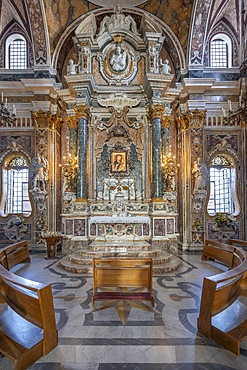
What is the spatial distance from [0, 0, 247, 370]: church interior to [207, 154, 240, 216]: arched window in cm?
5

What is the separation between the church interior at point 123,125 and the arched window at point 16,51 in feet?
0.18

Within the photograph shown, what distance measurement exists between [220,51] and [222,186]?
253 inches

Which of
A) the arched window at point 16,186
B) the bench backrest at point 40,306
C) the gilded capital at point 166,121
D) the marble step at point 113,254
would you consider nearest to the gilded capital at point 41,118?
the arched window at point 16,186

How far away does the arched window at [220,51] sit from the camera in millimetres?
11906

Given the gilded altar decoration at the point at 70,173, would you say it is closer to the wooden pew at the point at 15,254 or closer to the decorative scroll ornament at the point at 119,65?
the wooden pew at the point at 15,254

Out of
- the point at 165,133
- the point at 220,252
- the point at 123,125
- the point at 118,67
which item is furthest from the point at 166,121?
the point at 220,252

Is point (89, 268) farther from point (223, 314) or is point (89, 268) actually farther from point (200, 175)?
point (200, 175)

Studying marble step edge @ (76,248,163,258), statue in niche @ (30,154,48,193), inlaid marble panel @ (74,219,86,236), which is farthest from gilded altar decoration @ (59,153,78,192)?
marble step edge @ (76,248,163,258)

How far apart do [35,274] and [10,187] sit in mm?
5948

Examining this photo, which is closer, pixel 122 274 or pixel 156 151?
pixel 122 274

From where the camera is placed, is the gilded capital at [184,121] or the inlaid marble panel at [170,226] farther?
the gilded capital at [184,121]

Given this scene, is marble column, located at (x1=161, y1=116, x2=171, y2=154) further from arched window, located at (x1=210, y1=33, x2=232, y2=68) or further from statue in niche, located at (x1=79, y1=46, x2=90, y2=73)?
statue in niche, located at (x1=79, y1=46, x2=90, y2=73)

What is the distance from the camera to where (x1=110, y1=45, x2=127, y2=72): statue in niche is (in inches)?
445

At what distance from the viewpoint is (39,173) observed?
34.6ft
